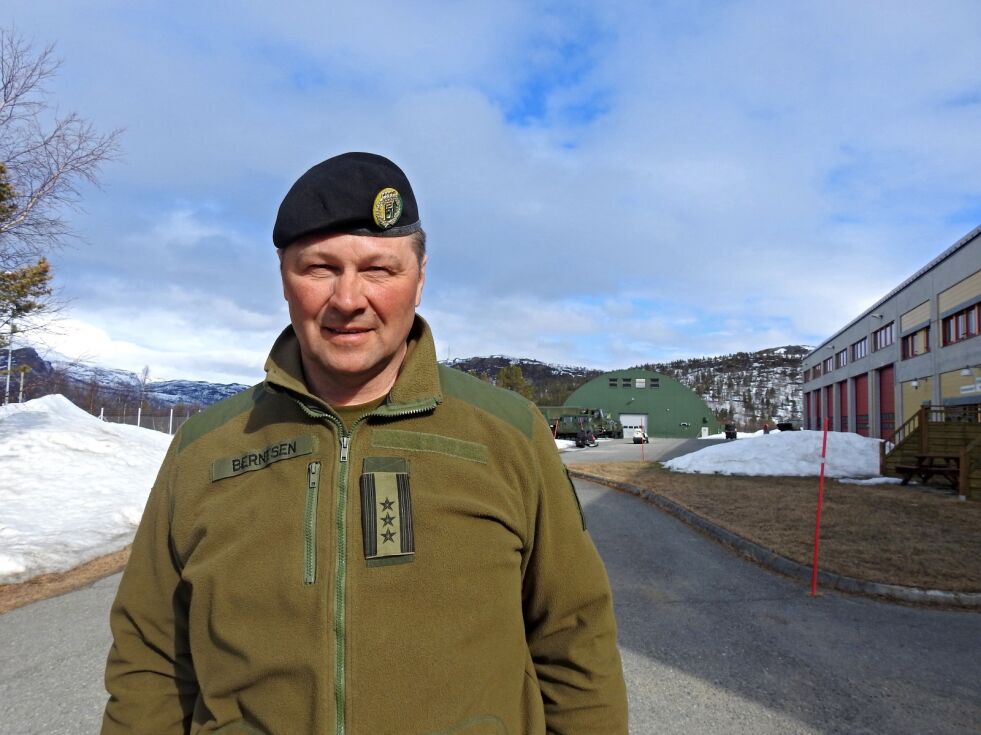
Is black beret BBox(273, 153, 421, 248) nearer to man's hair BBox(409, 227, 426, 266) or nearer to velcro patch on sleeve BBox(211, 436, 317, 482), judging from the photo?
man's hair BBox(409, 227, 426, 266)

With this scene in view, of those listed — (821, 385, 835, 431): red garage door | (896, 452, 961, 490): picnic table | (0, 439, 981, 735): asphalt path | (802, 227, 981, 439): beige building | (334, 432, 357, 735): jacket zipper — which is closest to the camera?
(334, 432, 357, 735): jacket zipper

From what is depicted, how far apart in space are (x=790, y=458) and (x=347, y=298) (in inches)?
842

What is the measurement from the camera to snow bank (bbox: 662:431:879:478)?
746 inches

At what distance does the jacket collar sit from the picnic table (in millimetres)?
18062

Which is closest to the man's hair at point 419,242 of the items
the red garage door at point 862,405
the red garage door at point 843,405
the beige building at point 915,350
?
the beige building at point 915,350

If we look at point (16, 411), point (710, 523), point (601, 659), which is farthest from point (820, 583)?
point (16, 411)

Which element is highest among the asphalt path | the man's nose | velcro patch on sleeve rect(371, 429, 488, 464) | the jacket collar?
the man's nose

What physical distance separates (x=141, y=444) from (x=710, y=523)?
45.7ft

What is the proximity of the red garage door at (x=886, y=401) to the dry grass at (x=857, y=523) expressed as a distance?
23032 millimetres

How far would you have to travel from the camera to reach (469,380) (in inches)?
69.1

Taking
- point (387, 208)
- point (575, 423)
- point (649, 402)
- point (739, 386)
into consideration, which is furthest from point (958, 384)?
point (739, 386)

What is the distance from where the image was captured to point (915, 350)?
32.5m

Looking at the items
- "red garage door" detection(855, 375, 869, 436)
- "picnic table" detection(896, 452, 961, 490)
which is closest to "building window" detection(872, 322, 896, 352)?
"red garage door" detection(855, 375, 869, 436)

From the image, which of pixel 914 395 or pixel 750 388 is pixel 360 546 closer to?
pixel 914 395
